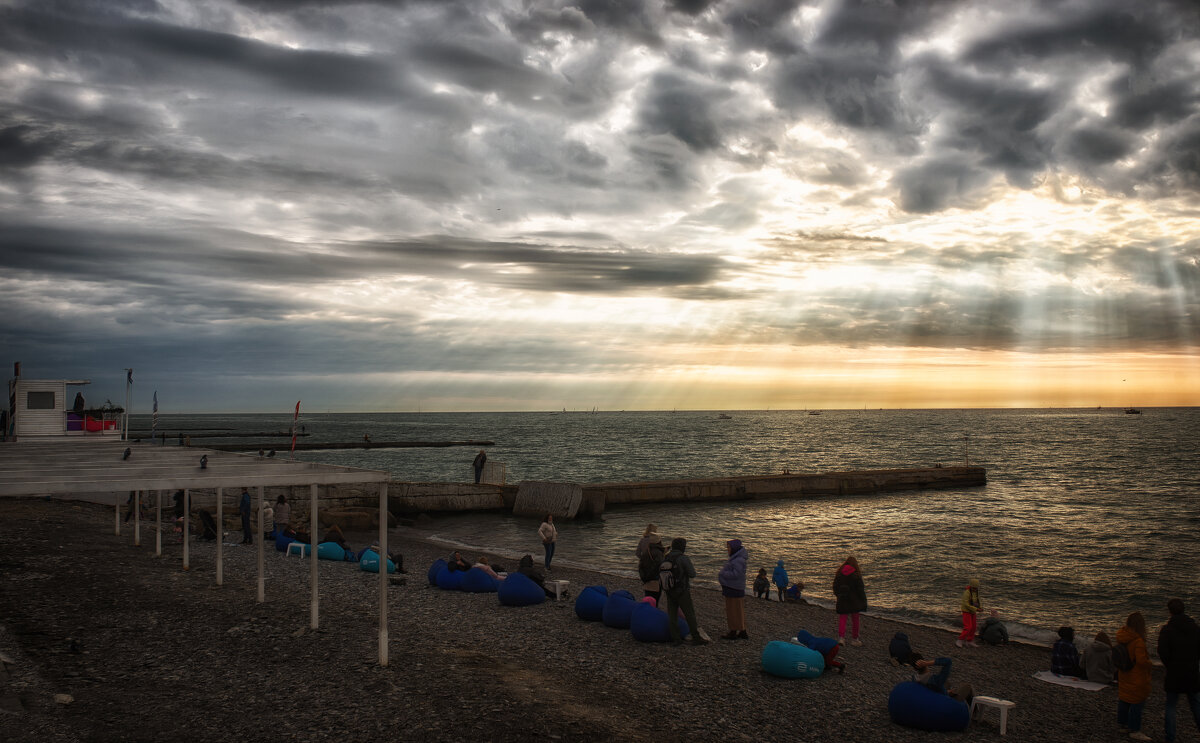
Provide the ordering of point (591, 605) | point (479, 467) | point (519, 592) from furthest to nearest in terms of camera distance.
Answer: point (479, 467) < point (519, 592) < point (591, 605)

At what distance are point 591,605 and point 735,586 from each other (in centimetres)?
316

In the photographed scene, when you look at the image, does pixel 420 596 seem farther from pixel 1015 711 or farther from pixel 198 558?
pixel 1015 711

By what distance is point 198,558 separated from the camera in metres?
21.5

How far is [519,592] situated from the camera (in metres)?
16.7

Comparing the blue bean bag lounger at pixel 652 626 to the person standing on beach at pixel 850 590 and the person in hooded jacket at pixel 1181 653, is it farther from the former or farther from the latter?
the person in hooded jacket at pixel 1181 653

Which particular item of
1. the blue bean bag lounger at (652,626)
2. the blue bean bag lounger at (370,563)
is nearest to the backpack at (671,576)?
the blue bean bag lounger at (652,626)

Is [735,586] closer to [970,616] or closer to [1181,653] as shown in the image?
[1181,653]

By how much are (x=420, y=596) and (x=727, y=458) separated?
7968 centimetres

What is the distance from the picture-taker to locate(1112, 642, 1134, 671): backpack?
1062cm

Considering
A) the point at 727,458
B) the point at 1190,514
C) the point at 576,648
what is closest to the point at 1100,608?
the point at 576,648

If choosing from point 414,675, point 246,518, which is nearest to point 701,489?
point 246,518

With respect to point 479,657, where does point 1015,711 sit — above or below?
below

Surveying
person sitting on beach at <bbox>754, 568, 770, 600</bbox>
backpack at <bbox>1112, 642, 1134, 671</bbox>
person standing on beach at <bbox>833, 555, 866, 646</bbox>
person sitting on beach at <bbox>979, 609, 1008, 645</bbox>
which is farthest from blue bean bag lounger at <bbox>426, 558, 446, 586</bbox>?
backpack at <bbox>1112, 642, 1134, 671</bbox>

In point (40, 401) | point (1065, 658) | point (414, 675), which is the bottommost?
point (1065, 658)
